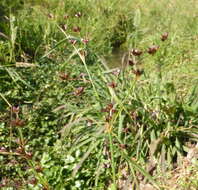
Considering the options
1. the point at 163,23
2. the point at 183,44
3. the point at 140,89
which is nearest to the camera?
the point at 140,89

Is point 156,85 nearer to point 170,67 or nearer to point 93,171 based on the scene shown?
point 93,171

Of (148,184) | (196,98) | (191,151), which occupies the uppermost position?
(196,98)

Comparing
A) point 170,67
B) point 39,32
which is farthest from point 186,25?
point 39,32

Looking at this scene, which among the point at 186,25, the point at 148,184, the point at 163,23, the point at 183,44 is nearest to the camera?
the point at 148,184

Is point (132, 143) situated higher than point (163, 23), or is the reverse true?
point (163, 23)

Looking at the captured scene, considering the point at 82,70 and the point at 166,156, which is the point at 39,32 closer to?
the point at 82,70

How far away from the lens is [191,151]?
2.12m

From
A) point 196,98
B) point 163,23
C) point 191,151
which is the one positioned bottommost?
point 191,151

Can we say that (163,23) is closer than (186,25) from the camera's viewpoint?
No

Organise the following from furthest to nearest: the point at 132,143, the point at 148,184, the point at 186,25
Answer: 1. the point at 186,25
2. the point at 132,143
3. the point at 148,184

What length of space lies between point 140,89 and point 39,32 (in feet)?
6.55

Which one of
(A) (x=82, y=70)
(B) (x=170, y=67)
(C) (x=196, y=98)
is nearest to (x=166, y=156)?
(C) (x=196, y=98)

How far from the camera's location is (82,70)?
9.13ft

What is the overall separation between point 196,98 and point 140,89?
455mm
